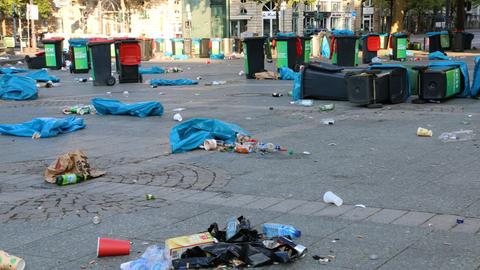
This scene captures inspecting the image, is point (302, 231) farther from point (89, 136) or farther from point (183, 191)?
point (89, 136)

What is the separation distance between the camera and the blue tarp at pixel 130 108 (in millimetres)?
12758

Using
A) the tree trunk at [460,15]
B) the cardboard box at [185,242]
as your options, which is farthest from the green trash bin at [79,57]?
the cardboard box at [185,242]

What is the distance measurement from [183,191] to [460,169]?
10.6 ft

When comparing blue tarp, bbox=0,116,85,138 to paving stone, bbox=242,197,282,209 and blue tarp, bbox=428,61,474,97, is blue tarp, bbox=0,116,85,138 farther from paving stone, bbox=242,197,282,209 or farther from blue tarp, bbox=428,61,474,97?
blue tarp, bbox=428,61,474,97

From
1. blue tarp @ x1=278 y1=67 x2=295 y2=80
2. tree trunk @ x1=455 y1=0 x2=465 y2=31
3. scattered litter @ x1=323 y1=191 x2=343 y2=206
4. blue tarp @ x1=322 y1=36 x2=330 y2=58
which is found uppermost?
tree trunk @ x1=455 y1=0 x2=465 y2=31

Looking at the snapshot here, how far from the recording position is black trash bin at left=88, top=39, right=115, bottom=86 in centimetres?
2092

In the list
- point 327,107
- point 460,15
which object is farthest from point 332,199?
Result: point 460,15

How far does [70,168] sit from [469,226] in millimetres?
4574

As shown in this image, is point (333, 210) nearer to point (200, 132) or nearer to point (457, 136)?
point (200, 132)

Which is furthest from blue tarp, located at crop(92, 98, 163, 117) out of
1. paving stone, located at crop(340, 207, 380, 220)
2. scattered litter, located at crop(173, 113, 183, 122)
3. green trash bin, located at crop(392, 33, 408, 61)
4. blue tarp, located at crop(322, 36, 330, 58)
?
blue tarp, located at crop(322, 36, 330, 58)

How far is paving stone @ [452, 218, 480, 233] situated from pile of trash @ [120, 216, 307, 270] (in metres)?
1.39

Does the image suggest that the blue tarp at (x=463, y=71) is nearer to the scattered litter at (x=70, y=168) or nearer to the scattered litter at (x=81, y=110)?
the scattered litter at (x=81, y=110)

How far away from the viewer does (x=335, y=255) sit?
14.8 feet

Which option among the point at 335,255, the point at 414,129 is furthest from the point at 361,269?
the point at 414,129
